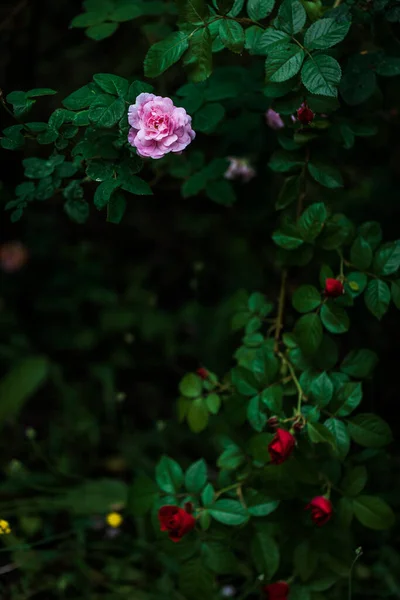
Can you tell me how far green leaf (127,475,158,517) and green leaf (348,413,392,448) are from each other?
0.45m

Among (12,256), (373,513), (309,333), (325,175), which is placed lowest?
(12,256)

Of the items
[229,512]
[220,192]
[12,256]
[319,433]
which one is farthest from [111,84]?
[12,256]

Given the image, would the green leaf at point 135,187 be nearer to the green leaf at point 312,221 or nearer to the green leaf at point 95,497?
the green leaf at point 312,221

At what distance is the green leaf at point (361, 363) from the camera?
4.62ft

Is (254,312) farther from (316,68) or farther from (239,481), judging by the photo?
(316,68)

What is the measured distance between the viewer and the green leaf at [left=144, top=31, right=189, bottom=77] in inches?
Result: 44.3

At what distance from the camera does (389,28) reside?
4.59 ft

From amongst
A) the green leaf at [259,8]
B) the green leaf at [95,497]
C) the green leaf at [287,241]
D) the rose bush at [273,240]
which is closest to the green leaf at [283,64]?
the rose bush at [273,240]

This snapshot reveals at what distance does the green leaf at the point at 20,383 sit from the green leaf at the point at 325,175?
132cm

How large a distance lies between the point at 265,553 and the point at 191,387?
377 millimetres

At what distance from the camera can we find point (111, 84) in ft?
3.83

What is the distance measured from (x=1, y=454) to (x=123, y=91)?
149cm

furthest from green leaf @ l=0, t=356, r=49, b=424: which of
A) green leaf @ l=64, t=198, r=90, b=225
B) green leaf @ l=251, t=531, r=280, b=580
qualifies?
green leaf @ l=251, t=531, r=280, b=580

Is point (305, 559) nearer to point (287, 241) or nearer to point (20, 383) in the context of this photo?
point (287, 241)
